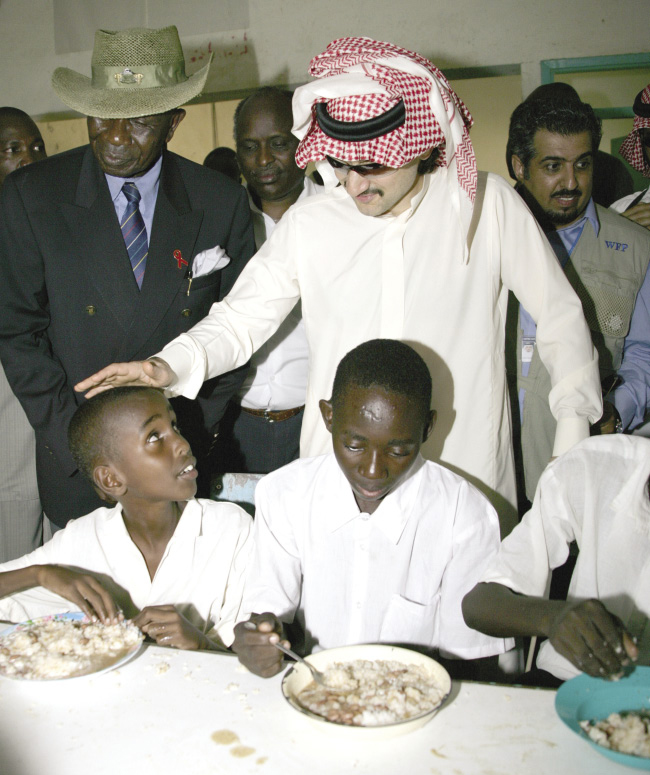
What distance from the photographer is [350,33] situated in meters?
4.52

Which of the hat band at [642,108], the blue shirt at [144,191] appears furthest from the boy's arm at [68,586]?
the hat band at [642,108]

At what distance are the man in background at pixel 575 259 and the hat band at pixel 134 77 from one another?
46.4 inches

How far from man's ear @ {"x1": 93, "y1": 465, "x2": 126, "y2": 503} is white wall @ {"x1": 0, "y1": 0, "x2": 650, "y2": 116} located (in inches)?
132

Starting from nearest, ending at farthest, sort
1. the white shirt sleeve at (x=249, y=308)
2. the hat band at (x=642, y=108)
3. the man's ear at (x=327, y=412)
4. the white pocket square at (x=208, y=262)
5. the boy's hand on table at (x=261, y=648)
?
1. the boy's hand on table at (x=261, y=648)
2. the man's ear at (x=327, y=412)
3. the white shirt sleeve at (x=249, y=308)
4. the white pocket square at (x=208, y=262)
5. the hat band at (x=642, y=108)

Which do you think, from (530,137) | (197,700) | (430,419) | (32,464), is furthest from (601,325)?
(32,464)

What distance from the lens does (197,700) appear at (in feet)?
4.48

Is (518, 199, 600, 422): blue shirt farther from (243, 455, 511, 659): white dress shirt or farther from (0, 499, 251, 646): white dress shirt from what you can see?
(0, 499, 251, 646): white dress shirt

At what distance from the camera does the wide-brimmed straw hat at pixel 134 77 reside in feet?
7.59

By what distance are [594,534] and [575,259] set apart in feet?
3.93

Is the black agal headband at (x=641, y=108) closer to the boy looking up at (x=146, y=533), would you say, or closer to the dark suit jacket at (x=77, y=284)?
the dark suit jacket at (x=77, y=284)

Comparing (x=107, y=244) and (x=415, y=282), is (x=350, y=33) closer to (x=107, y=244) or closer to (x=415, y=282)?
(x=107, y=244)

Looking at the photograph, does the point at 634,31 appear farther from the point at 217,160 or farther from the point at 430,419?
the point at 430,419

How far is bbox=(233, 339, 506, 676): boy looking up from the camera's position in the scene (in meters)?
A: 1.75

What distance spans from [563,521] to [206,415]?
A: 1266mm
